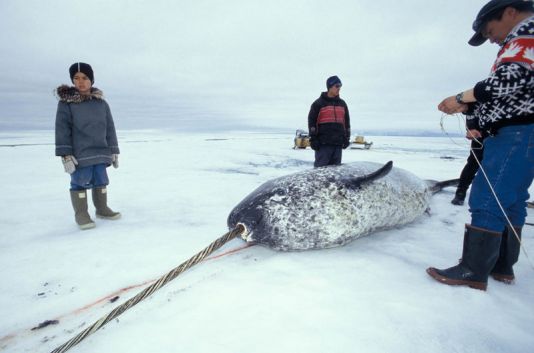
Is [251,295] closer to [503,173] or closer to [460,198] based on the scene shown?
[503,173]

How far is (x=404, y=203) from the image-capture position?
2.93 m

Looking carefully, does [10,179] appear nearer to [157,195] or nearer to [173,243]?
[157,195]

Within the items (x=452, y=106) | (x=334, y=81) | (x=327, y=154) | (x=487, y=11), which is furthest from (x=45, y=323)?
(x=334, y=81)

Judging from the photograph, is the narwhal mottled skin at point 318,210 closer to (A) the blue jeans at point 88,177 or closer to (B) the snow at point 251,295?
(B) the snow at point 251,295

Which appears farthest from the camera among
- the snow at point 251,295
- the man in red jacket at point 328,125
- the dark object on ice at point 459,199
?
the man in red jacket at point 328,125

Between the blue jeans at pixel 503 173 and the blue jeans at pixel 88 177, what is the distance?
3645mm

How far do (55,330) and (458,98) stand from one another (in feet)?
9.08

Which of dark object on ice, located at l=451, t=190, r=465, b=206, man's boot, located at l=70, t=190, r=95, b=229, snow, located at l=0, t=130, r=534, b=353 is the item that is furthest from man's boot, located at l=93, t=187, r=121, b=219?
dark object on ice, located at l=451, t=190, r=465, b=206

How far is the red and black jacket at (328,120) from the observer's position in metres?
4.73

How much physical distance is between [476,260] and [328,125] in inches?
130

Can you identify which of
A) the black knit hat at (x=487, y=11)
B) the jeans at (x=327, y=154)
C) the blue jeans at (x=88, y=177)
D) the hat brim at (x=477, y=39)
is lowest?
the blue jeans at (x=88, y=177)

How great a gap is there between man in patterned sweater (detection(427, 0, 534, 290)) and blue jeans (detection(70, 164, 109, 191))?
346 centimetres

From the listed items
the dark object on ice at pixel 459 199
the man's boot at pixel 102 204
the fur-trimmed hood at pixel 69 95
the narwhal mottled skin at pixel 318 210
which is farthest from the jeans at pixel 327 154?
the fur-trimmed hood at pixel 69 95

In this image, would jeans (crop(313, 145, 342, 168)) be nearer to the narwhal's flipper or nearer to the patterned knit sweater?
the narwhal's flipper
